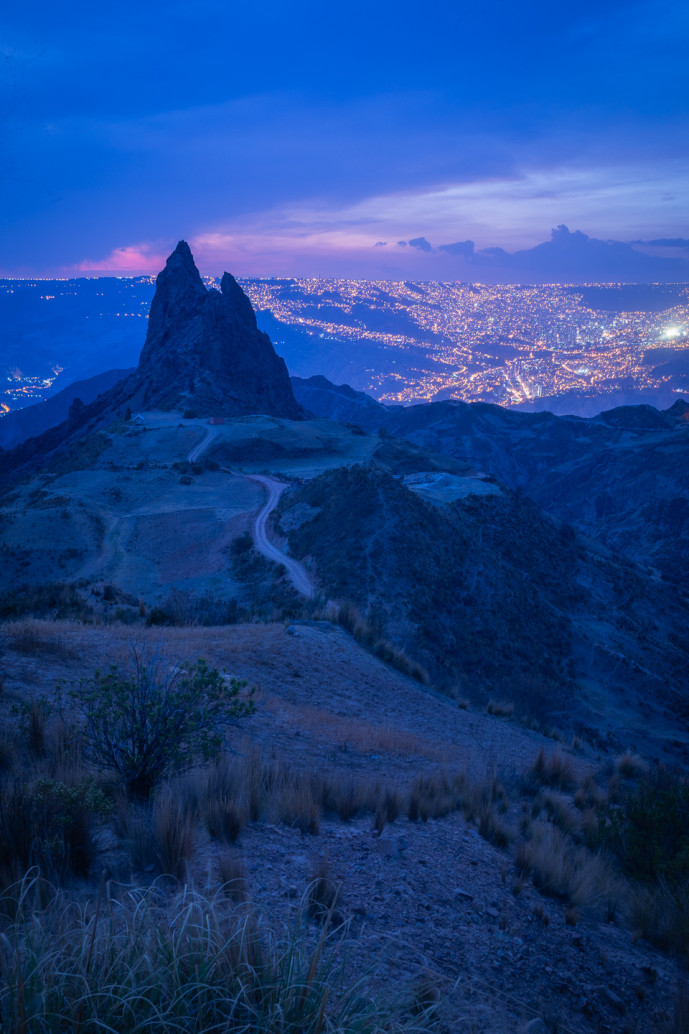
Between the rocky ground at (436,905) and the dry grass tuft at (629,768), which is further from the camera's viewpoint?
the dry grass tuft at (629,768)

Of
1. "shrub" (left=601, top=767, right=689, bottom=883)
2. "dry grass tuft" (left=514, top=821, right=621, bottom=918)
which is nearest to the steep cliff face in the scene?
"shrub" (left=601, top=767, right=689, bottom=883)

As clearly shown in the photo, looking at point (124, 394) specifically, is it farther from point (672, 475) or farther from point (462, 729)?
point (462, 729)

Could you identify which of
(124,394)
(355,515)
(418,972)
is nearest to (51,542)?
(355,515)

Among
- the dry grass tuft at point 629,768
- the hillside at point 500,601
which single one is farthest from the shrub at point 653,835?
the hillside at point 500,601

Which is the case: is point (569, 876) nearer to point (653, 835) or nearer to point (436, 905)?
point (436, 905)

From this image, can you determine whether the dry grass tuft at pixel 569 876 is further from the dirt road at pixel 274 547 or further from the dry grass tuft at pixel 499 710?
the dirt road at pixel 274 547

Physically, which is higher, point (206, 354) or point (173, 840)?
point (206, 354)

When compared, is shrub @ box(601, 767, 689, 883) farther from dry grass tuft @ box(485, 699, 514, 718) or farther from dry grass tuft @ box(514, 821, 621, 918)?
dry grass tuft @ box(485, 699, 514, 718)

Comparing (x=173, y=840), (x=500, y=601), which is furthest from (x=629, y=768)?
(x=500, y=601)
